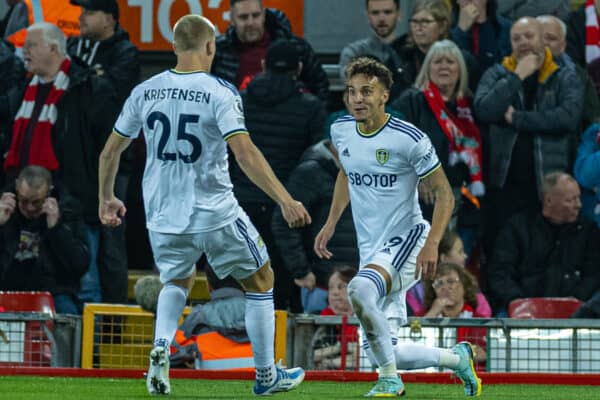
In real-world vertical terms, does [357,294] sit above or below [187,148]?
below

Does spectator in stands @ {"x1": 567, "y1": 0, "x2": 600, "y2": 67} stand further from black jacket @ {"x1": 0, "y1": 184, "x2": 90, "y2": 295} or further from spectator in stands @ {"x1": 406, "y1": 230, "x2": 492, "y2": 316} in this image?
black jacket @ {"x1": 0, "y1": 184, "x2": 90, "y2": 295}

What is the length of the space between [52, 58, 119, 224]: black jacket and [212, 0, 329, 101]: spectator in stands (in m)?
1.08

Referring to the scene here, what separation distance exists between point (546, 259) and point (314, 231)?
1944 millimetres

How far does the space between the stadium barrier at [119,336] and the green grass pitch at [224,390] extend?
51 centimetres

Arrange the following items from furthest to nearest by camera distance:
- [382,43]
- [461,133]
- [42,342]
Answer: [382,43], [461,133], [42,342]

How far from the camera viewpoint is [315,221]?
1269 centimetres

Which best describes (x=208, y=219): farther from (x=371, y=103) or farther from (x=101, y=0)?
(x=101, y=0)

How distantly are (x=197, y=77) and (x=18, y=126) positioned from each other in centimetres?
456

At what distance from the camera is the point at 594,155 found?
41.2 ft

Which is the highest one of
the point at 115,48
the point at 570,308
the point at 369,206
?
the point at 115,48

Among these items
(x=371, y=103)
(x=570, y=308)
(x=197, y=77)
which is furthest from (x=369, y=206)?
(x=570, y=308)

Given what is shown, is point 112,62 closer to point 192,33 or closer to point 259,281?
A: point 192,33

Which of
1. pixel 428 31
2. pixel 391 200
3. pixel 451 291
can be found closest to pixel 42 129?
pixel 428 31

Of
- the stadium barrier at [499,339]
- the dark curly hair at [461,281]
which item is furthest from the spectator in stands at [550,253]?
the stadium barrier at [499,339]
